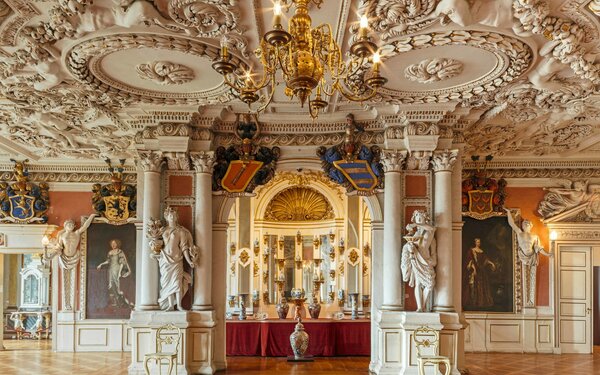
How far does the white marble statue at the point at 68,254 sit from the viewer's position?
12.3 meters

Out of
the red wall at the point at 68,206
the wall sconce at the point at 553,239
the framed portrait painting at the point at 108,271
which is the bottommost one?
the framed portrait painting at the point at 108,271

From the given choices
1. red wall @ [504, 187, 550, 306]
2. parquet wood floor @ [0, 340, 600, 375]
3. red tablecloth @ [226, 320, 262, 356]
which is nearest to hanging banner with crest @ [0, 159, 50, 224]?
parquet wood floor @ [0, 340, 600, 375]

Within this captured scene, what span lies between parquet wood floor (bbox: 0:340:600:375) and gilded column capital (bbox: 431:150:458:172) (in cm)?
321

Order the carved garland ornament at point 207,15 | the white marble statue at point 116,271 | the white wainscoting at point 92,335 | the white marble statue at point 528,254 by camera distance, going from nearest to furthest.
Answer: the carved garland ornament at point 207,15
the white marble statue at point 528,254
the white wainscoting at point 92,335
the white marble statue at point 116,271

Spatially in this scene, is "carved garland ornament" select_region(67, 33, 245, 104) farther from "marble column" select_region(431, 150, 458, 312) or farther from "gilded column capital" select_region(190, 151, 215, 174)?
"marble column" select_region(431, 150, 458, 312)

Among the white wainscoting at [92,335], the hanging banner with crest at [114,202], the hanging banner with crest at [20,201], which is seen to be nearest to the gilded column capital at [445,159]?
the hanging banner with crest at [114,202]

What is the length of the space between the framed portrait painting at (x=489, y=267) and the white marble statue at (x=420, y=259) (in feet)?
12.0

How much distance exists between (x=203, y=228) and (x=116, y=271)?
13.8 feet

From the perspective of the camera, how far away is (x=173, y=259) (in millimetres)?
8844

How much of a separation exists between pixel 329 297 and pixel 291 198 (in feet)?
7.85

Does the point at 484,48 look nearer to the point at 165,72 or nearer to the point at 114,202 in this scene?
the point at 165,72

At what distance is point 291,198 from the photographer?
559 inches

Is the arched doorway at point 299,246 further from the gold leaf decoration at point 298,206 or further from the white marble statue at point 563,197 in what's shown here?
the white marble statue at point 563,197

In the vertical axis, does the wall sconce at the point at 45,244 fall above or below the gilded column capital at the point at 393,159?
below
